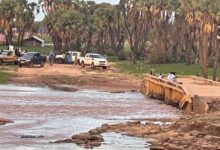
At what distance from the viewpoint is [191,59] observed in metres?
91.0

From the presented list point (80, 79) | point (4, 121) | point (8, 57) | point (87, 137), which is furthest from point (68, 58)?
point (87, 137)

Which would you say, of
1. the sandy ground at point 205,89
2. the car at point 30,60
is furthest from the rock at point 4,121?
the car at point 30,60

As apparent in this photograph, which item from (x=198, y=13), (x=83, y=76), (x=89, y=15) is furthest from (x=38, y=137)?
(x=89, y=15)

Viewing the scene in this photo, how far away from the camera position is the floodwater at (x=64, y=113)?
2317cm

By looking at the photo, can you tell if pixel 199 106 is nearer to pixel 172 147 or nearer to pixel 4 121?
pixel 4 121

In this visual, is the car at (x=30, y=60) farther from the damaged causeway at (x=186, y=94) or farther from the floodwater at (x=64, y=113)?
the damaged causeway at (x=186, y=94)

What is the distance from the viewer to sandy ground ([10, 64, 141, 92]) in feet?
180

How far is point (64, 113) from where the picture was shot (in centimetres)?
3334

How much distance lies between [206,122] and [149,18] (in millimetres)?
77901

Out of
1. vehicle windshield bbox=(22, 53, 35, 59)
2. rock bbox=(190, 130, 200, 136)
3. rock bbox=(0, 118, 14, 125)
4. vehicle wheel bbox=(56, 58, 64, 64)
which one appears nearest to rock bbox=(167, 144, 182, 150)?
rock bbox=(190, 130, 200, 136)

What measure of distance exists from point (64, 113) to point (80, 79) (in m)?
25.4

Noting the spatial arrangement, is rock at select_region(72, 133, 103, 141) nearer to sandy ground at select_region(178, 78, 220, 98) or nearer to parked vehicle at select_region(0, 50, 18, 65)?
sandy ground at select_region(178, 78, 220, 98)

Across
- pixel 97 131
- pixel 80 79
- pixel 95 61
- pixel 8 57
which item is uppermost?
pixel 8 57

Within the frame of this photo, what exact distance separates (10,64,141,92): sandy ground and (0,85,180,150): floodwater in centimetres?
464
